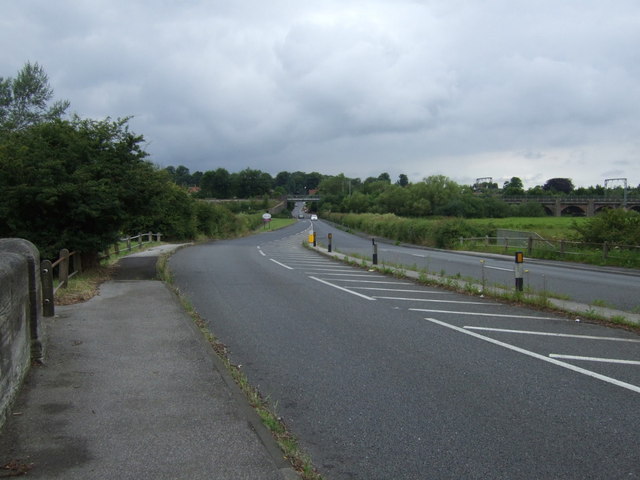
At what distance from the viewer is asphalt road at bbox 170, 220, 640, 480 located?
428 centimetres

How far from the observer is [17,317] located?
5348mm

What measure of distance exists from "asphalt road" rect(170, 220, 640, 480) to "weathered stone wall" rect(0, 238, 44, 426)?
246cm

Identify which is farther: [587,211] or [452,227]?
[587,211]

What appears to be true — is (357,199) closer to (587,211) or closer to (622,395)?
(587,211)

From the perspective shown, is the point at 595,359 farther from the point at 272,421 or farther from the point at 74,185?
the point at 74,185

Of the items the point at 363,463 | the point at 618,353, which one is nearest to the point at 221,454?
the point at 363,463

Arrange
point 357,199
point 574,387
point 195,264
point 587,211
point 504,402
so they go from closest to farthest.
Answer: point 504,402 < point 574,387 < point 195,264 < point 587,211 < point 357,199

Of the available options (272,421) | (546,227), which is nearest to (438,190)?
(546,227)

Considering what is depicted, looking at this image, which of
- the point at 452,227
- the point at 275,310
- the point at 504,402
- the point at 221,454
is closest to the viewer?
the point at 221,454

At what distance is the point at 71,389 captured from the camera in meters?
5.55

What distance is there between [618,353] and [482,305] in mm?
4280

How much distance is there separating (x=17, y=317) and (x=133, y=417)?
1628 mm

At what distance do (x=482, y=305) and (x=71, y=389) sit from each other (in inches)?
339

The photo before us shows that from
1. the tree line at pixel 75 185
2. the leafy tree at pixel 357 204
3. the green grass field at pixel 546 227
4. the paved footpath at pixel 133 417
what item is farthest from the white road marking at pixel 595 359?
the leafy tree at pixel 357 204
